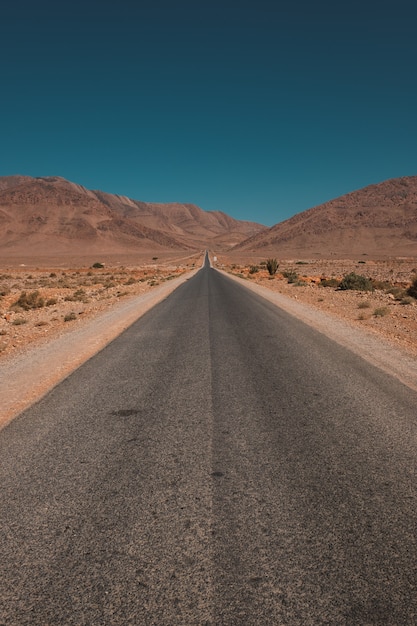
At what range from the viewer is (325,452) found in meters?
4.50

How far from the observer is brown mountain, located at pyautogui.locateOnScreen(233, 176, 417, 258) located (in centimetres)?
14025

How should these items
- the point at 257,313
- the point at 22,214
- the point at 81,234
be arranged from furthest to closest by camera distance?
1. the point at 22,214
2. the point at 81,234
3. the point at 257,313

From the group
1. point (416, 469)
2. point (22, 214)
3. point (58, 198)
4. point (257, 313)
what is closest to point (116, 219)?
point (58, 198)

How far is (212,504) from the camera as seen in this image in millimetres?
3547

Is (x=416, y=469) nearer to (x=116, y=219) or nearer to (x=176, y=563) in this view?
(x=176, y=563)

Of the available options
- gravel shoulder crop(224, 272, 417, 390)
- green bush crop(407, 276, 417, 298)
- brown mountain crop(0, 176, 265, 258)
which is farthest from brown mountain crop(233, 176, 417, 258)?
gravel shoulder crop(224, 272, 417, 390)

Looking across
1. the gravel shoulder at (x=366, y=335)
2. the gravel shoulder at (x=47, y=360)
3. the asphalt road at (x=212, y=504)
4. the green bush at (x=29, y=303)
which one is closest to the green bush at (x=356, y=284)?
the gravel shoulder at (x=366, y=335)

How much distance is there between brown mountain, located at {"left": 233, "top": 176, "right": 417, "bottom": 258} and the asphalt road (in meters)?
125

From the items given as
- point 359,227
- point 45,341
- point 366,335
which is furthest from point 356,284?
point 359,227

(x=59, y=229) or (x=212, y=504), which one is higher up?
(x=59, y=229)

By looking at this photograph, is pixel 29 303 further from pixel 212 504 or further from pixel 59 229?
pixel 59 229

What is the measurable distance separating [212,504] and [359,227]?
169 m

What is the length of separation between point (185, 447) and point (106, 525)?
151 cm

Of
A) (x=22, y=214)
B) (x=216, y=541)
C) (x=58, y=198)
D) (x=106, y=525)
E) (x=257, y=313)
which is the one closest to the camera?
(x=216, y=541)
